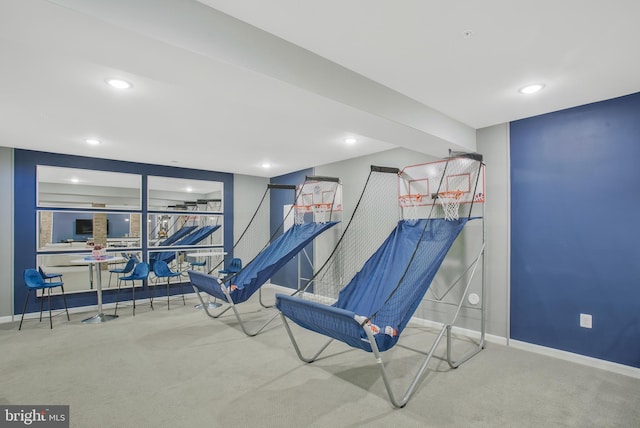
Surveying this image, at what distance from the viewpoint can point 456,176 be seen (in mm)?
3889

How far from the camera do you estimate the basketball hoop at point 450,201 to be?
3.85 m

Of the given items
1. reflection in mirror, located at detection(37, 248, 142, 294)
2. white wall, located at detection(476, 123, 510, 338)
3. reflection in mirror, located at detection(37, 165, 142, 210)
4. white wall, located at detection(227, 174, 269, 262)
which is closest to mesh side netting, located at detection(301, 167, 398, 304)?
white wall, located at detection(476, 123, 510, 338)

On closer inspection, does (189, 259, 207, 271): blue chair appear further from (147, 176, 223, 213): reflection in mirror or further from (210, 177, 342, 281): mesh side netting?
(147, 176, 223, 213): reflection in mirror

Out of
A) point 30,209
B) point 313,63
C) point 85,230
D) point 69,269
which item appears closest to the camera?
point 313,63

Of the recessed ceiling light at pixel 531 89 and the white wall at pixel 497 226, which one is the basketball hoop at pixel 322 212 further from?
the recessed ceiling light at pixel 531 89

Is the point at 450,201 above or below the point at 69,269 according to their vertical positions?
above

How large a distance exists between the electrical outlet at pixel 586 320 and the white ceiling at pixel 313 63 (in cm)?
198

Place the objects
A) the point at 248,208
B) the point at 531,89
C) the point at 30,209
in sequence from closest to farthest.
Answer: the point at 531,89
the point at 30,209
the point at 248,208

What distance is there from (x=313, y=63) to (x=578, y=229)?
2881mm

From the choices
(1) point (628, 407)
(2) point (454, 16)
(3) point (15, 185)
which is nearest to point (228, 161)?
(3) point (15, 185)

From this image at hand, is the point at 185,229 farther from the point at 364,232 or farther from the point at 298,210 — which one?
the point at 364,232

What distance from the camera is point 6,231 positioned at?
14.8 feet

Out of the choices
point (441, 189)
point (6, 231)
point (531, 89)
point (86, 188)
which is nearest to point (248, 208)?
point (86, 188)

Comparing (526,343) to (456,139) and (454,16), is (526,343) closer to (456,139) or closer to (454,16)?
(456,139)
